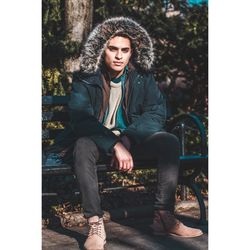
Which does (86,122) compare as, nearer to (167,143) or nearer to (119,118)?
(119,118)

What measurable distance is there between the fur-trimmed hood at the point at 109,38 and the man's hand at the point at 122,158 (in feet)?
1.90

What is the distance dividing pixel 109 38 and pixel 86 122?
64 centimetres

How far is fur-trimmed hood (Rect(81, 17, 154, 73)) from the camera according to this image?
162 inches

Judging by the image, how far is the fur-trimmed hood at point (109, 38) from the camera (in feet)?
13.5

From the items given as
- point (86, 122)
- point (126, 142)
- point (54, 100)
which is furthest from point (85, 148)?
point (54, 100)

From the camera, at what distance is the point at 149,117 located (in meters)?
4.12

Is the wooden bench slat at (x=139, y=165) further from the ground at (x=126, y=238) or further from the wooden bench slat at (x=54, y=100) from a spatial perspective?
the wooden bench slat at (x=54, y=100)

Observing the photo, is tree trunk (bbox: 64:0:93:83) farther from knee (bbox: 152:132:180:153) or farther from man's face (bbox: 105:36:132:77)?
knee (bbox: 152:132:180:153)

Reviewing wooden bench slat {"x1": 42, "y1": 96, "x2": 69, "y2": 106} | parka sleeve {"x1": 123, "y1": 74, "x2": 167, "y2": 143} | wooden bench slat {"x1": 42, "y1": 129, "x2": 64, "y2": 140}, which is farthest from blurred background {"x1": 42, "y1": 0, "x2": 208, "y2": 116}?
parka sleeve {"x1": 123, "y1": 74, "x2": 167, "y2": 143}

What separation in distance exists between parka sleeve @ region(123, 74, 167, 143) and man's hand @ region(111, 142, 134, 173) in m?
0.21

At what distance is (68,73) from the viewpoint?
5.55 metres

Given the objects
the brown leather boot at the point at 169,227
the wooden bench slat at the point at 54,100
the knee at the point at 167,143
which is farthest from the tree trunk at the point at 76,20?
the brown leather boot at the point at 169,227
